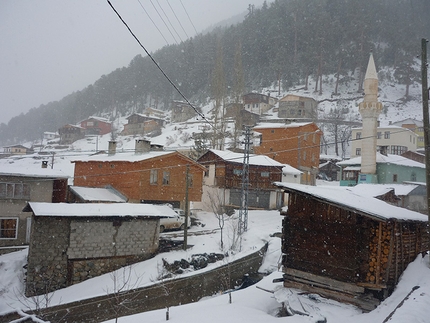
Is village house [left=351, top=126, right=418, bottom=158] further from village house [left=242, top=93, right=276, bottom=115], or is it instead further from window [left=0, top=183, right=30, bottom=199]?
window [left=0, top=183, right=30, bottom=199]

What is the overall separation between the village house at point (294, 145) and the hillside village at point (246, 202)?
0.14 metres

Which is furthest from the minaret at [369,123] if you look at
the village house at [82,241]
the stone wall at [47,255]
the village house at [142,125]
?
the village house at [142,125]

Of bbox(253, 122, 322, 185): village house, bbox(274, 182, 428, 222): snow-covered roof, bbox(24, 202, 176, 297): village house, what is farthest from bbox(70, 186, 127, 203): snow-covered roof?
bbox(253, 122, 322, 185): village house

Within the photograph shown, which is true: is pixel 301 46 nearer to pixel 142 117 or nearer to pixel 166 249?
pixel 142 117

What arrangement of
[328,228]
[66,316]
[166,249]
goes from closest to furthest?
[328,228] < [66,316] < [166,249]

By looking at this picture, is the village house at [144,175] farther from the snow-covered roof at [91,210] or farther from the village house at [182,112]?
the village house at [182,112]

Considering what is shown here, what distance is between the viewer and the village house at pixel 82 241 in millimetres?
18156

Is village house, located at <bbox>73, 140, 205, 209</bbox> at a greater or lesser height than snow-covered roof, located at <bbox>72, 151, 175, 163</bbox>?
lesser

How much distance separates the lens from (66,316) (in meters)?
16.1

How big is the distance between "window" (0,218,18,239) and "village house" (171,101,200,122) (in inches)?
2296

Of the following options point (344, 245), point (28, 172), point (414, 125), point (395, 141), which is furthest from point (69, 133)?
point (344, 245)

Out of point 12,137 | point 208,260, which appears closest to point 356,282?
point 208,260

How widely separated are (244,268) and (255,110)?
184 feet

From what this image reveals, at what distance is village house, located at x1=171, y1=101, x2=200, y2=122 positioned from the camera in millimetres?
79250
